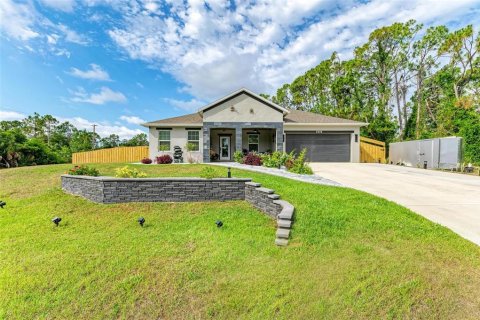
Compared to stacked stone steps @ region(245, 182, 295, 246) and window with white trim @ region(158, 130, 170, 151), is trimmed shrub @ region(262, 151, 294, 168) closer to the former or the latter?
stacked stone steps @ region(245, 182, 295, 246)

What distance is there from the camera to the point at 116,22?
8.91 meters

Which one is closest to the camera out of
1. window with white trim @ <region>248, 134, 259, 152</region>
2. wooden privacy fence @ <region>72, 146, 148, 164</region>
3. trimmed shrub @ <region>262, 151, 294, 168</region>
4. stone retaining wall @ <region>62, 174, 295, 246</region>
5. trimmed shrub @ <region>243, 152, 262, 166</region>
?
stone retaining wall @ <region>62, 174, 295, 246</region>

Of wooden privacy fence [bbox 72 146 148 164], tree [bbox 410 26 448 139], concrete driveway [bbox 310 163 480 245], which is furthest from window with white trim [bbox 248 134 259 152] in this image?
tree [bbox 410 26 448 139]

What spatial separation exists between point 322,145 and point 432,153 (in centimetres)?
677

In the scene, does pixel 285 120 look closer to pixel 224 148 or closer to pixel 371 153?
pixel 224 148

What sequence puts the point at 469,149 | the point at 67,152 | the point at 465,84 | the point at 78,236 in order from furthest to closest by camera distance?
1. the point at 67,152
2. the point at 465,84
3. the point at 469,149
4. the point at 78,236

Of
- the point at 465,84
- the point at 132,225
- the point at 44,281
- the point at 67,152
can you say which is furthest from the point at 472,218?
the point at 67,152

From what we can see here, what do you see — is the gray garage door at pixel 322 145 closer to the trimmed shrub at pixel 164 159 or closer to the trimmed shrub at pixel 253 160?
the trimmed shrub at pixel 253 160

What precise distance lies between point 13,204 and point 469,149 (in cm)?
2188

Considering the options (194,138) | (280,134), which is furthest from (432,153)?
(194,138)

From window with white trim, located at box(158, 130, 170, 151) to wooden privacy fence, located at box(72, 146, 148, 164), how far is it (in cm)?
360

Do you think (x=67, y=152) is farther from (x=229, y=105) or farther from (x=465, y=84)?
(x=465, y=84)

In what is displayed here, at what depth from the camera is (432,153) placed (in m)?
14.5

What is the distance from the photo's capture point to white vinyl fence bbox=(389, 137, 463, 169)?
1324 centimetres
